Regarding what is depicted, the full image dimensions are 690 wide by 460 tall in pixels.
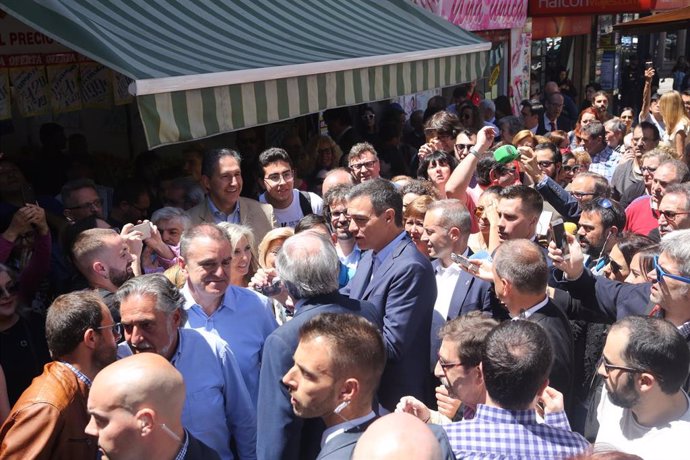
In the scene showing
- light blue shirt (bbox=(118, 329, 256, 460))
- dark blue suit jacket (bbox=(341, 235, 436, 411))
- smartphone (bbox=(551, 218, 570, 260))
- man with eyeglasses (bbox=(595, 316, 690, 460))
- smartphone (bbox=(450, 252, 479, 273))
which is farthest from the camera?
smartphone (bbox=(551, 218, 570, 260))

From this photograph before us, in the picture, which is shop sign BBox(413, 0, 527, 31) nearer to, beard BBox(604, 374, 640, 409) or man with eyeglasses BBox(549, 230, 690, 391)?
man with eyeglasses BBox(549, 230, 690, 391)

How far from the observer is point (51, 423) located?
2.96 meters

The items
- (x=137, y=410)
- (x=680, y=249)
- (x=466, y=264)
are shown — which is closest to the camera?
(x=137, y=410)

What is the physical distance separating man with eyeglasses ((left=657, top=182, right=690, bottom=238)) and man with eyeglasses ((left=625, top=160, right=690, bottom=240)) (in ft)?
1.82

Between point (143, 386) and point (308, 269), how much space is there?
967 mm

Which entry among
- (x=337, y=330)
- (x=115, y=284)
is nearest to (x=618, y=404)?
(x=337, y=330)

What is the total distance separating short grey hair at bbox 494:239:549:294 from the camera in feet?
11.7

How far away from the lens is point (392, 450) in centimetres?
214

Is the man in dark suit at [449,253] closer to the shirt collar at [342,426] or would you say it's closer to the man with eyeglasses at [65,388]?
the shirt collar at [342,426]

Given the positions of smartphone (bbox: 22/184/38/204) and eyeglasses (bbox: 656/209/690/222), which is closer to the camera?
eyeglasses (bbox: 656/209/690/222)

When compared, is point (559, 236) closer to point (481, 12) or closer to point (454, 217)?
point (454, 217)

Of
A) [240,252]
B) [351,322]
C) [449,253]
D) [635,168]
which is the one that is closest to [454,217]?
[449,253]

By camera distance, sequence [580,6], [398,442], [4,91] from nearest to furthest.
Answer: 1. [398,442]
2. [4,91]
3. [580,6]

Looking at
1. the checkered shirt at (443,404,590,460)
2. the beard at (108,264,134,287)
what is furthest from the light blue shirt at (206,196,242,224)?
the checkered shirt at (443,404,590,460)
